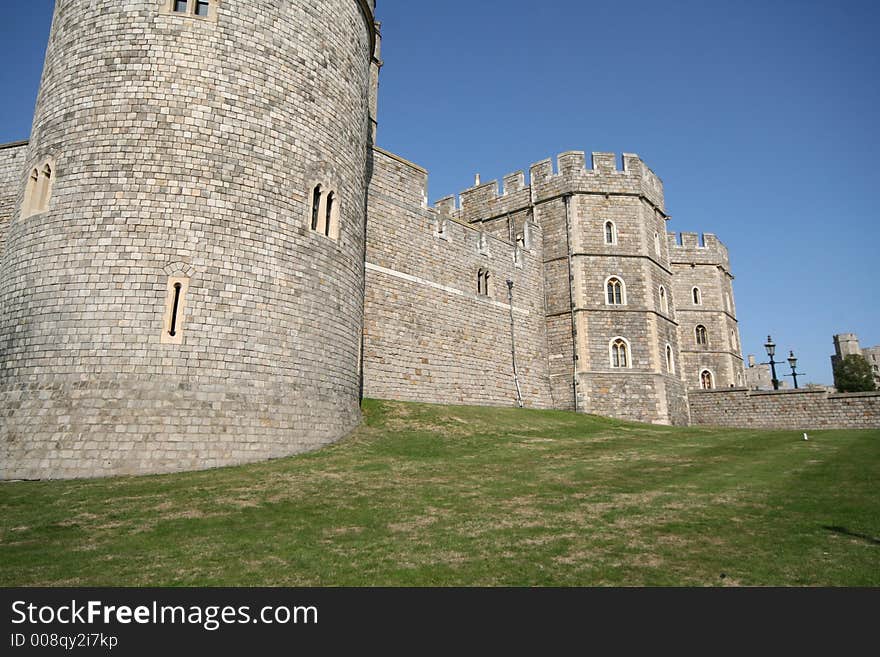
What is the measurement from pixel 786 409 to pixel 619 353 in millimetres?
7688

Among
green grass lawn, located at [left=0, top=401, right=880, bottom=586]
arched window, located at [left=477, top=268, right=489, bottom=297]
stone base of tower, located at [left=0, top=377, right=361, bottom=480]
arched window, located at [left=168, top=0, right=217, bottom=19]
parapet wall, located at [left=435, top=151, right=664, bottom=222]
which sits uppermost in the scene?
parapet wall, located at [left=435, top=151, right=664, bottom=222]

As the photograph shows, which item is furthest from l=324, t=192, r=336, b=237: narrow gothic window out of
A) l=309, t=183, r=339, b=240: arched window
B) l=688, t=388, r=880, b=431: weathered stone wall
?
l=688, t=388, r=880, b=431: weathered stone wall

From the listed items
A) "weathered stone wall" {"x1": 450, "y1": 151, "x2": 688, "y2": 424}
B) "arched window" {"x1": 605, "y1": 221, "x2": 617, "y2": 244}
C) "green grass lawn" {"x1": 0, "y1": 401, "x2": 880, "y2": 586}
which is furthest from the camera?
"arched window" {"x1": 605, "y1": 221, "x2": 617, "y2": 244}

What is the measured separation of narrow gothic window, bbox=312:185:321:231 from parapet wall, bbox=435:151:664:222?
15986 mm

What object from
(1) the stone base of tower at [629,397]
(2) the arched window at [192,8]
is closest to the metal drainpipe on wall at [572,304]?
(1) the stone base of tower at [629,397]

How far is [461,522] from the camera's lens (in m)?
6.98

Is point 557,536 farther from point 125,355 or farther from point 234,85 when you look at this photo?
point 234,85

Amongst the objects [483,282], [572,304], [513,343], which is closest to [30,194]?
[483,282]

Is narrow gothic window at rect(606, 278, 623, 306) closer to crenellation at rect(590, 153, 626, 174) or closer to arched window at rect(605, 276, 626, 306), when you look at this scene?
arched window at rect(605, 276, 626, 306)

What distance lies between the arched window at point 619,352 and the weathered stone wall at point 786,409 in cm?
539

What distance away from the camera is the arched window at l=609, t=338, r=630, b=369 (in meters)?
25.2

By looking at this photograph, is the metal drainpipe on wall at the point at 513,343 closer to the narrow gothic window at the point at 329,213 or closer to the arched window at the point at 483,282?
the arched window at the point at 483,282

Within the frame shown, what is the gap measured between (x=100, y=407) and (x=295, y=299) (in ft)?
14.5

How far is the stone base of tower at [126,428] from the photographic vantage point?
10258 millimetres
